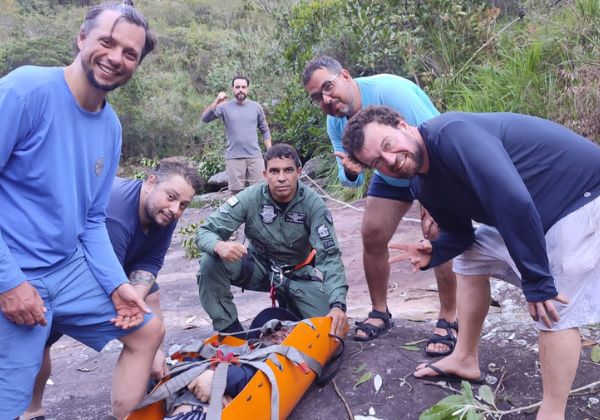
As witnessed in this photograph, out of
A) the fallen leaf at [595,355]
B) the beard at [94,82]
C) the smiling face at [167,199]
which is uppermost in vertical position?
the beard at [94,82]

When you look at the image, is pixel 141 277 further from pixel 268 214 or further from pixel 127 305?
pixel 268 214

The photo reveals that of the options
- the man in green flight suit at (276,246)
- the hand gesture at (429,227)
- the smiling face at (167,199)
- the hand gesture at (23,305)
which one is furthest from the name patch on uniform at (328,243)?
the hand gesture at (23,305)

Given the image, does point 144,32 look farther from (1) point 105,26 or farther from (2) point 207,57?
(2) point 207,57

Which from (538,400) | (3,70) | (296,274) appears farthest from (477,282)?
(3,70)

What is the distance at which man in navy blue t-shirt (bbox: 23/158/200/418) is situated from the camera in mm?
3133

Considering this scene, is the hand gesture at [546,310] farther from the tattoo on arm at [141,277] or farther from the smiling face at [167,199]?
the tattoo on arm at [141,277]

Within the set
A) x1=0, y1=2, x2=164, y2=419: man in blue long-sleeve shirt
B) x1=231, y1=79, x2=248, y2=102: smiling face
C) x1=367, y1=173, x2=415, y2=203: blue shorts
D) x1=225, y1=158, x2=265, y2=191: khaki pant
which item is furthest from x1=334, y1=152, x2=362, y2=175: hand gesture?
x1=225, y1=158, x2=265, y2=191: khaki pant

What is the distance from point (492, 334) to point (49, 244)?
2.53 m

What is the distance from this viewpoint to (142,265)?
341 cm

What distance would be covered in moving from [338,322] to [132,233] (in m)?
1.19

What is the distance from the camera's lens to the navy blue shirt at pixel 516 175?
2250 millimetres

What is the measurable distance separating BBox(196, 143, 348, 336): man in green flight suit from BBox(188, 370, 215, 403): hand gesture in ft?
3.38

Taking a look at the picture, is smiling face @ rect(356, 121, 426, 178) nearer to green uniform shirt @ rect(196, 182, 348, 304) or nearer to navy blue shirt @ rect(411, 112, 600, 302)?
navy blue shirt @ rect(411, 112, 600, 302)

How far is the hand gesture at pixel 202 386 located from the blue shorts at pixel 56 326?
1.11 feet
